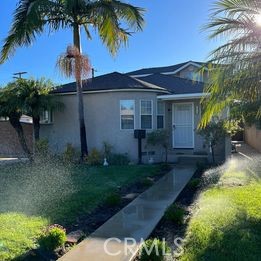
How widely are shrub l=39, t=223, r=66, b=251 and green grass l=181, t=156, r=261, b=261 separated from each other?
1.85 m

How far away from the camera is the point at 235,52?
25.8 feet

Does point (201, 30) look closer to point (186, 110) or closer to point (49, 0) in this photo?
point (49, 0)

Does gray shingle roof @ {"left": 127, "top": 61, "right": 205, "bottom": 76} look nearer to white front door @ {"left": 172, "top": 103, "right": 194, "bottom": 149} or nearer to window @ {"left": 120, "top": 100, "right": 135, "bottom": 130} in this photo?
white front door @ {"left": 172, "top": 103, "right": 194, "bottom": 149}

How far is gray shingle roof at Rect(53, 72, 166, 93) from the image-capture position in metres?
16.6

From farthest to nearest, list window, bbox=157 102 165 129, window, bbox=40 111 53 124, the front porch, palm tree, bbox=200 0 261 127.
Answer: window, bbox=40 111 53 124 → window, bbox=157 102 165 129 → the front porch → palm tree, bbox=200 0 261 127

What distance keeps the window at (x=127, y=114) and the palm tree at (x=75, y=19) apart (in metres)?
1.98

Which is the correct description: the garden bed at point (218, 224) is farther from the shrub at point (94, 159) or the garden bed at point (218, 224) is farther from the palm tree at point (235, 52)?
the shrub at point (94, 159)

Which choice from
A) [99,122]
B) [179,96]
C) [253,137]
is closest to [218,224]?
[179,96]

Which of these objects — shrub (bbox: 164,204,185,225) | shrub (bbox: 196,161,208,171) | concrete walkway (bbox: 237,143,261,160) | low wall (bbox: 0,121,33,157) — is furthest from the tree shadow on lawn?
low wall (bbox: 0,121,33,157)

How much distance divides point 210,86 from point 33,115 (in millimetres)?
9966

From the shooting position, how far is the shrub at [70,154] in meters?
16.1

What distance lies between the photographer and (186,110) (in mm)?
17766

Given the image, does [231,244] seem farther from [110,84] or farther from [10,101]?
[10,101]

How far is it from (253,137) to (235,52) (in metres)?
17.1
